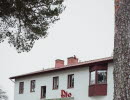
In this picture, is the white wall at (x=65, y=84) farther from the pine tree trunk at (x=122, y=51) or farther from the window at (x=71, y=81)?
the pine tree trunk at (x=122, y=51)

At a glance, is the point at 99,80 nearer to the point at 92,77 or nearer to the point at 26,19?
the point at 92,77

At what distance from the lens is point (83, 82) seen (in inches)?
1278

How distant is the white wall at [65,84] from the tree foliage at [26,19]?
12.1m

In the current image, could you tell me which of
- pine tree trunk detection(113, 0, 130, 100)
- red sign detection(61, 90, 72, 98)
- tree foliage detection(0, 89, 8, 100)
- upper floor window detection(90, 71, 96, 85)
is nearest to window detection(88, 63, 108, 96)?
upper floor window detection(90, 71, 96, 85)

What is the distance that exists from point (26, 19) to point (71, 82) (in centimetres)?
1742

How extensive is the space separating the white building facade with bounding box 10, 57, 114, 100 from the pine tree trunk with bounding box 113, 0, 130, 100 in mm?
23303

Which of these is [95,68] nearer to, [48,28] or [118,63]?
[48,28]

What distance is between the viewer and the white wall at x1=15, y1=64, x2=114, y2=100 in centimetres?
2980

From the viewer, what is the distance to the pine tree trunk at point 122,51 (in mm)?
5609

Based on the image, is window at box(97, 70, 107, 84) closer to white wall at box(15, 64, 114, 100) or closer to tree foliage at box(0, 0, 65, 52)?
white wall at box(15, 64, 114, 100)

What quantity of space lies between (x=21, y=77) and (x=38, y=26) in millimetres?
23915

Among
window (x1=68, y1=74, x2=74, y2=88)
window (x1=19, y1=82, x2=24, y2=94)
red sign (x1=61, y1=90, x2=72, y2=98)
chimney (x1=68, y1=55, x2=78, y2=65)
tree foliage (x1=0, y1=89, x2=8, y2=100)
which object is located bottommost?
tree foliage (x1=0, y1=89, x2=8, y2=100)

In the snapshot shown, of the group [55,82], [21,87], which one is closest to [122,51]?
[55,82]

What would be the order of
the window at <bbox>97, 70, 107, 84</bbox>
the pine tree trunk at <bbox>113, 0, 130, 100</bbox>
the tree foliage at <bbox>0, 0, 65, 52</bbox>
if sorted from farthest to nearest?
the window at <bbox>97, 70, 107, 84</bbox>
the tree foliage at <bbox>0, 0, 65, 52</bbox>
the pine tree trunk at <bbox>113, 0, 130, 100</bbox>
